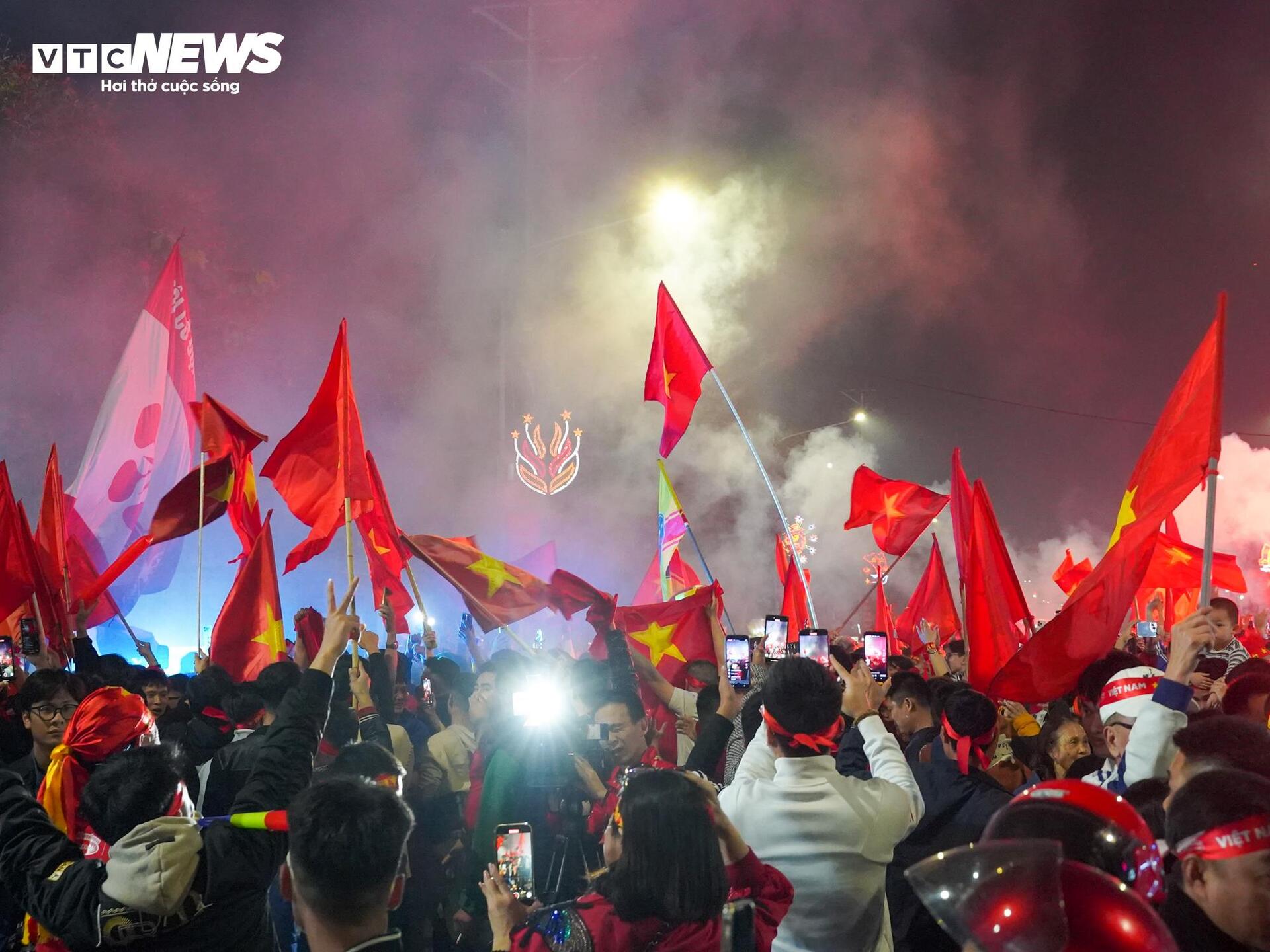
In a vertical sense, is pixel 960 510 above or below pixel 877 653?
above

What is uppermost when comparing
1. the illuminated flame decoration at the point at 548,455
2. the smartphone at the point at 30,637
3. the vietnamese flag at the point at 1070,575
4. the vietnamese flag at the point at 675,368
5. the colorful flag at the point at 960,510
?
the illuminated flame decoration at the point at 548,455

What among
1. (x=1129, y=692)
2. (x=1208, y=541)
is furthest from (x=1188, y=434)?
(x=1129, y=692)

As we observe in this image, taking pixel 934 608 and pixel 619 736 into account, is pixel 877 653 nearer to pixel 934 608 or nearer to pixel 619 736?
pixel 619 736

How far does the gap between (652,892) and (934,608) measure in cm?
1077

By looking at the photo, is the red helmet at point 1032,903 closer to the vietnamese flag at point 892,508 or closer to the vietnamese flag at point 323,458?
the vietnamese flag at point 323,458

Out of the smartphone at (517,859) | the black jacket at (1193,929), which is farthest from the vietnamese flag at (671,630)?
the black jacket at (1193,929)

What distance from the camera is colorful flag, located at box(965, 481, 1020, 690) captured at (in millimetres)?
6480

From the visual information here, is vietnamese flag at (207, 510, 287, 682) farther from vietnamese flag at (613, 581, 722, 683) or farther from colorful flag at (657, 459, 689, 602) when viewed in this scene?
colorful flag at (657, 459, 689, 602)

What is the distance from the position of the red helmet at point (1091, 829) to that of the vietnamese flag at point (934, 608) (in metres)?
10.7

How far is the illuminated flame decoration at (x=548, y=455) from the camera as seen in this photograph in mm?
24734

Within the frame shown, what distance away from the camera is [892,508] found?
468 inches

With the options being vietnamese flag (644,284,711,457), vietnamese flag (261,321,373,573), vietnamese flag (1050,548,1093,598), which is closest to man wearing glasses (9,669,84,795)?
vietnamese flag (261,321,373,573)

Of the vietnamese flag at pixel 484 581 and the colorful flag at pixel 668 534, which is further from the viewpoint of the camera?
the colorful flag at pixel 668 534

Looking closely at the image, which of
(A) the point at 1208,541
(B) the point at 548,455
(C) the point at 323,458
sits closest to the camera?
(A) the point at 1208,541
